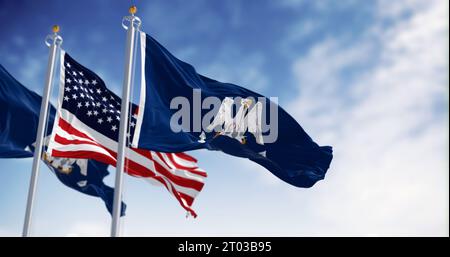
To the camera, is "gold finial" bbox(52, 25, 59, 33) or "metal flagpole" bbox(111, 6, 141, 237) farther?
"gold finial" bbox(52, 25, 59, 33)

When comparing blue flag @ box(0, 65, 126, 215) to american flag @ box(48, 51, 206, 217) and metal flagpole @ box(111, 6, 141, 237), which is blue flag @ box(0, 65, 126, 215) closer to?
american flag @ box(48, 51, 206, 217)

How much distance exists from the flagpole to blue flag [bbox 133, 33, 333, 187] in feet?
11.8

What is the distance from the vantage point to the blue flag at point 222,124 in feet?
44.8

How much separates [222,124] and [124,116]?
2930 mm

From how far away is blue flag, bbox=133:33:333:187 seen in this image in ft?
44.8

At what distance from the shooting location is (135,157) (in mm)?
16156

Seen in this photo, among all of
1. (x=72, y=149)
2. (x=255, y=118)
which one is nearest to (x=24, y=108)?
(x=72, y=149)

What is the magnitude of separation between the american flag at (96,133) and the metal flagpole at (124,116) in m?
0.71

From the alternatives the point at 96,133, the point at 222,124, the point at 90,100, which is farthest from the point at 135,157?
the point at 222,124

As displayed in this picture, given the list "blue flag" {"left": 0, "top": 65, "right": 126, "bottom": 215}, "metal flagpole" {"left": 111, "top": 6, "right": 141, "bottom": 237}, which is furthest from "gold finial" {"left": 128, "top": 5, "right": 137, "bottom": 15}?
"blue flag" {"left": 0, "top": 65, "right": 126, "bottom": 215}

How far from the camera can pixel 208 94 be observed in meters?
14.6

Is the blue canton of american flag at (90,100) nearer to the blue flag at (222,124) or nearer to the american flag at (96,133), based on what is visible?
the american flag at (96,133)
